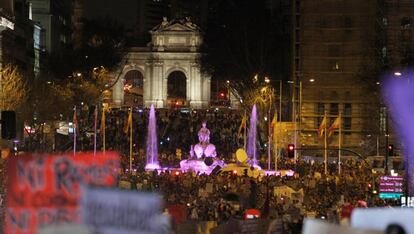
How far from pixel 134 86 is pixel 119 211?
445 feet

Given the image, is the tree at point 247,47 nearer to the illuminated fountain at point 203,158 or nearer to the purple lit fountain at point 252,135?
the purple lit fountain at point 252,135

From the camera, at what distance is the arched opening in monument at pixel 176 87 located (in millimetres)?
141325

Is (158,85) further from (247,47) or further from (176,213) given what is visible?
(176,213)

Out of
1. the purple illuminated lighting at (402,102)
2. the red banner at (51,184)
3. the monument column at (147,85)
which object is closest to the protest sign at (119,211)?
the red banner at (51,184)

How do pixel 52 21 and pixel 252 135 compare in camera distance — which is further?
pixel 52 21

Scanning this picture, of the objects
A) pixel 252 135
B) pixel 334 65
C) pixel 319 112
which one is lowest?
pixel 252 135

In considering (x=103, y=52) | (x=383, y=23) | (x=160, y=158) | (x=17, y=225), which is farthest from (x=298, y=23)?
(x=17, y=225)

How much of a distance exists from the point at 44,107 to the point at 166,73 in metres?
64.3

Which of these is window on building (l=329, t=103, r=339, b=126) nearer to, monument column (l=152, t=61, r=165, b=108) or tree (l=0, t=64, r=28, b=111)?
tree (l=0, t=64, r=28, b=111)

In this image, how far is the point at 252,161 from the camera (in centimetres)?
5481

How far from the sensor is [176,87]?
143 m

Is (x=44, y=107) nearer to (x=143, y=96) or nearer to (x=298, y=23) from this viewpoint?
(x=298, y=23)

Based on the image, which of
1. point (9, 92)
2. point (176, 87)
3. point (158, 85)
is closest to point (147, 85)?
point (158, 85)

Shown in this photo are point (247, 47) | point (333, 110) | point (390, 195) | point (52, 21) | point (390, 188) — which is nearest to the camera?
point (390, 195)
